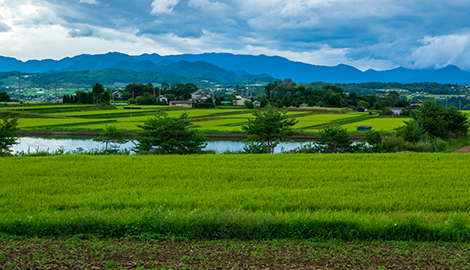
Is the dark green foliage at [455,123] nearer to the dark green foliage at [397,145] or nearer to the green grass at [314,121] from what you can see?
the dark green foliage at [397,145]

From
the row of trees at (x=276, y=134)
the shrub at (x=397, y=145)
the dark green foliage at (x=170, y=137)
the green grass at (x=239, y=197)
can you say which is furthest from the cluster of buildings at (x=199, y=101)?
the green grass at (x=239, y=197)

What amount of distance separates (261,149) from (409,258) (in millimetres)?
14560

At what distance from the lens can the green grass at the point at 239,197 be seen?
660 cm

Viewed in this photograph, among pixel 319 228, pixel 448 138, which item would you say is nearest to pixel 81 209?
pixel 319 228

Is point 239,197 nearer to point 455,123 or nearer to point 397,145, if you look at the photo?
point 397,145

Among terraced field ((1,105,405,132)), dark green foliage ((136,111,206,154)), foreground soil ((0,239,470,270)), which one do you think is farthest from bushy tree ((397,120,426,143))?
foreground soil ((0,239,470,270))

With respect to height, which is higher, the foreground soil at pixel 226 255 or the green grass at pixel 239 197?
Result: the green grass at pixel 239 197

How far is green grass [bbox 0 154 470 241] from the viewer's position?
660 cm

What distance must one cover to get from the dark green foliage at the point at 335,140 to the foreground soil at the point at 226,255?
740 inches

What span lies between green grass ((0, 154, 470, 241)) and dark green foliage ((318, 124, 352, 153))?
1075 cm

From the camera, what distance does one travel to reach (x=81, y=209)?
7.54 m

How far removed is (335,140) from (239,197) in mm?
17799

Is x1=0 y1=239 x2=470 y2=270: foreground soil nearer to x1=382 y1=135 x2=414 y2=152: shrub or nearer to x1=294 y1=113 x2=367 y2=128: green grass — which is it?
x1=382 y1=135 x2=414 y2=152: shrub

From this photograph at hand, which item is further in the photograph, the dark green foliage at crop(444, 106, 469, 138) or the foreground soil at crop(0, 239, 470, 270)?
the dark green foliage at crop(444, 106, 469, 138)
